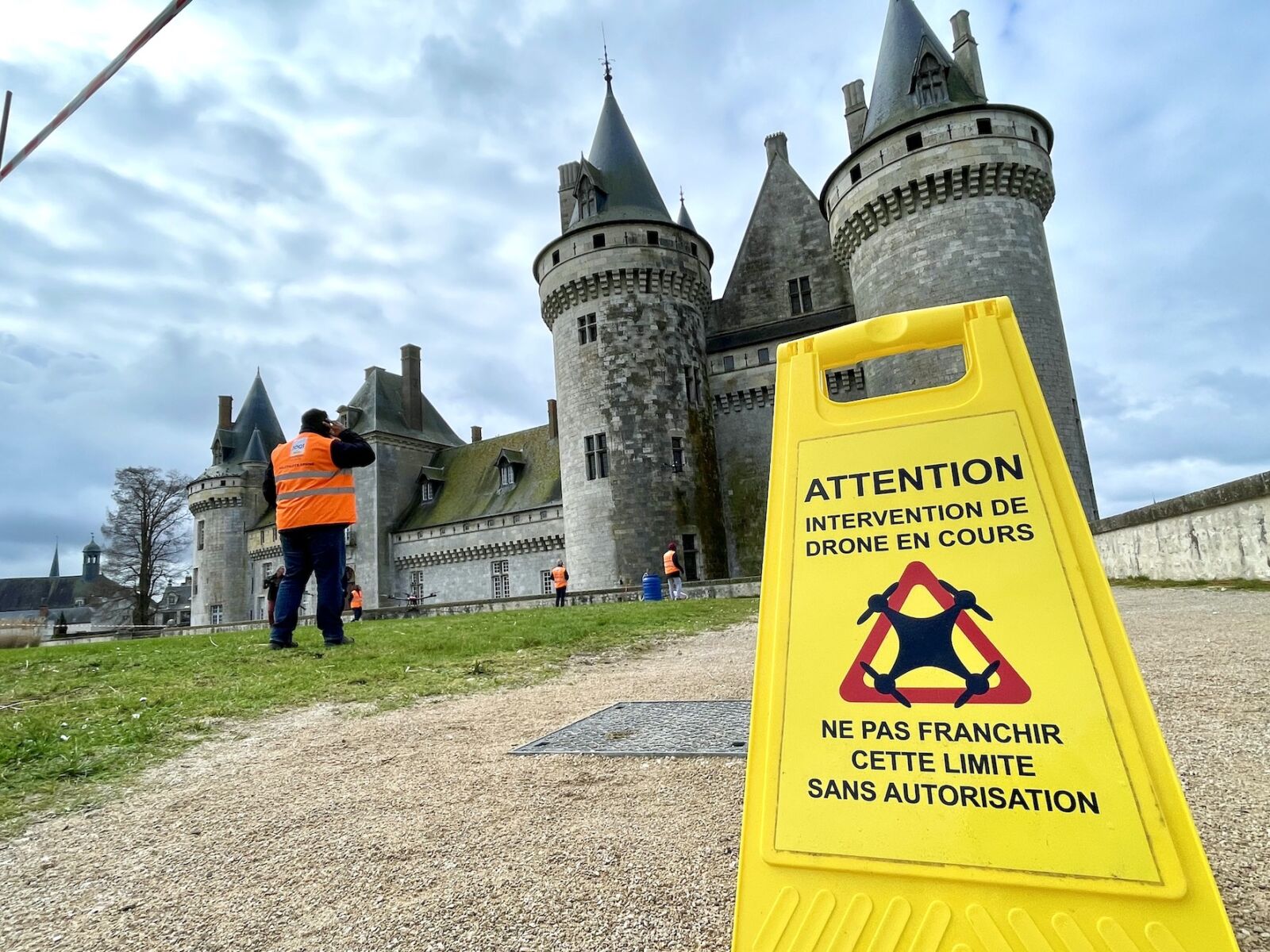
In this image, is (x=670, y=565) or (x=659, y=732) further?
(x=670, y=565)

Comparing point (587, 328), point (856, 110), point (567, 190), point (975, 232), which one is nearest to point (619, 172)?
point (567, 190)

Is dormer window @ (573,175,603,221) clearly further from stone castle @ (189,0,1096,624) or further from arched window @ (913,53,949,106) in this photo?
arched window @ (913,53,949,106)

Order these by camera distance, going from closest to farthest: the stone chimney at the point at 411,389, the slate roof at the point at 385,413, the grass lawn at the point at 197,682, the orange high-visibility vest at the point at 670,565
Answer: the grass lawn at the point at 197,682 → the orange high-visibility vest at the point at 670,565 → the slate roof at the point at 385,413 → the stone chimney at the point at 411,389

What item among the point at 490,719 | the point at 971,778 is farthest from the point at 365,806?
the point at 971,778

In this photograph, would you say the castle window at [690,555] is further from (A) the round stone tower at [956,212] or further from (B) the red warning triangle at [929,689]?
(B) the red warning triangle at [929,689]

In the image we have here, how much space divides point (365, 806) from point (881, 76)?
2533cm

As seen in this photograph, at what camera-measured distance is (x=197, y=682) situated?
217 inches

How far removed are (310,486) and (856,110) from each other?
980 inches

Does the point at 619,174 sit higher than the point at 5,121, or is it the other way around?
the point at 619,174

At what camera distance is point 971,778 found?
4.43ft

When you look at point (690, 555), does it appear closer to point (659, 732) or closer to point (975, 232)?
point (975, 232)

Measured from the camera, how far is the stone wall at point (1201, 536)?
8992 mm

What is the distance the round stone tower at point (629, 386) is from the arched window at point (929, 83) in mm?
8737

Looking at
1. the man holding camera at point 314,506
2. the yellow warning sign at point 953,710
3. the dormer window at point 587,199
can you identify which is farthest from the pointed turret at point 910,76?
the yellow warning sign at point 953,710
